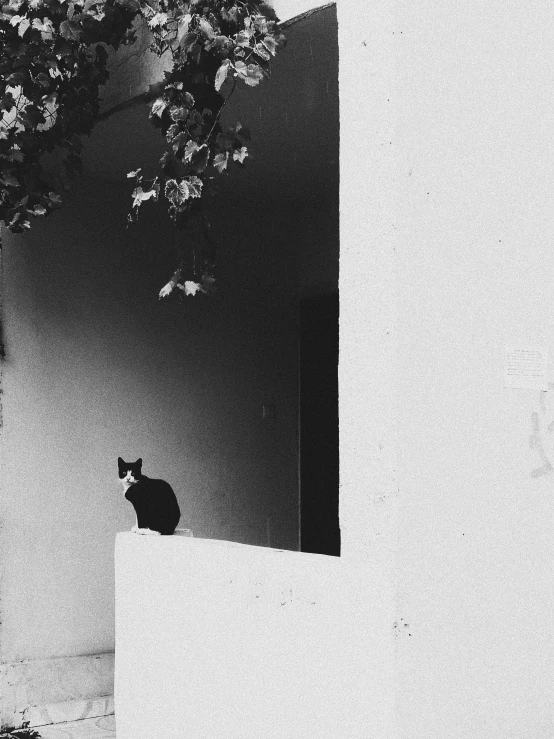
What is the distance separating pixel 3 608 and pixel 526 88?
3.76 m

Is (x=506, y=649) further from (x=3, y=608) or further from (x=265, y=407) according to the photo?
(x=265, y=407)

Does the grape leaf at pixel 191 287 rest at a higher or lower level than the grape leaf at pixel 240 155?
lower

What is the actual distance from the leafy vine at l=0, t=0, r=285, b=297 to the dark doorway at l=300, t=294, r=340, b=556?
2790mm

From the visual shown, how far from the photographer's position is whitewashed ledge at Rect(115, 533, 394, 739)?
304cm

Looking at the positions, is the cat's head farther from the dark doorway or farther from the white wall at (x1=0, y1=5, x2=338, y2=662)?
the dark doorway

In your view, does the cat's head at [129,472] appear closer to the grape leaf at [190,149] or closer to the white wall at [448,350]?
the grape leaf at [190,149]

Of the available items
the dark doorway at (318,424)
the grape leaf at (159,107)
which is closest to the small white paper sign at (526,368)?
the grape leaf at (159,107)

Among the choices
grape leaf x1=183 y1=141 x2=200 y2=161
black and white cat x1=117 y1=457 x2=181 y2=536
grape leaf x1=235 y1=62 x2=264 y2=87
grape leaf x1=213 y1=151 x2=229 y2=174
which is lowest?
black and white cat x1=117 y1=457 x2=181 y2=536

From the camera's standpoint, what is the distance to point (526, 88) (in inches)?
138

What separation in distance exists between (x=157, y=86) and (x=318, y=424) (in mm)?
3499

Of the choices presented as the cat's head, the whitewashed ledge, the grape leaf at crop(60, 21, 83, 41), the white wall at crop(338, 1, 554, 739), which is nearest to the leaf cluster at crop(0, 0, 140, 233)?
the grape leaf at crop(60, 21, 83, 41)

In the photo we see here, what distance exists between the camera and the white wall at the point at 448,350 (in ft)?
10.1

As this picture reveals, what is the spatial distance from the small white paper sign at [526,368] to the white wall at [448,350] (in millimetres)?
35

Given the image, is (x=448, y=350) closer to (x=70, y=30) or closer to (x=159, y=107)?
(x=159, y=107)
